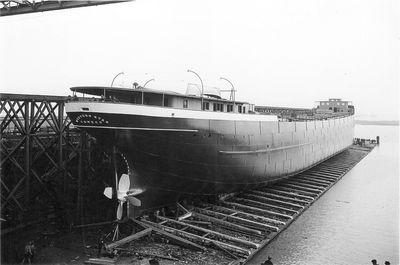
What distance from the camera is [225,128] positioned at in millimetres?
14594

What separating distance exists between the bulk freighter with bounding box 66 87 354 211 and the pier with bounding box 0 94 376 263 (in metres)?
1.15

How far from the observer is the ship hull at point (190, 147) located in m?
11.8

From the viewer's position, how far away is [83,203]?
14344 millimetres

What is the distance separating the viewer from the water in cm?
1175

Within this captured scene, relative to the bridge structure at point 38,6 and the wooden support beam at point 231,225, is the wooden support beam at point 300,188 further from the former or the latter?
the bridge structure at point 38,6

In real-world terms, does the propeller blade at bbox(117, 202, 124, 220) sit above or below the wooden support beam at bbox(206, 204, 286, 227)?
above

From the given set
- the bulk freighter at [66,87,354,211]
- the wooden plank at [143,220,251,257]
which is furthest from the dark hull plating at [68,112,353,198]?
the wooden plank at [143,220,251,257]

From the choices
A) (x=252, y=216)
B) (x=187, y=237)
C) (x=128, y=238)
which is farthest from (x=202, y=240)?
(x=252, y=216)

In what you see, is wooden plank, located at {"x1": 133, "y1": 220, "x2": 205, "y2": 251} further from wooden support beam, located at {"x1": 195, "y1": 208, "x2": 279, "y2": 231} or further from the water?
wooden support beam, located at {"x1": 195, "y1": 208, "x2": 279, "y2": 231}

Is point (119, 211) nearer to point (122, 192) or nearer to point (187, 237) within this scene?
point (122, 192)

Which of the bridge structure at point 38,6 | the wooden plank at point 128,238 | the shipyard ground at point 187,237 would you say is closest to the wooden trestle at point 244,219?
the shipyard ground at point 187,237

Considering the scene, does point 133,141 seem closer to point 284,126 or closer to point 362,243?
point 362,243

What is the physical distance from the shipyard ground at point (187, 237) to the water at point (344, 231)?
54cm

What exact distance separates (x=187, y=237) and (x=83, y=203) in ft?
17.3
